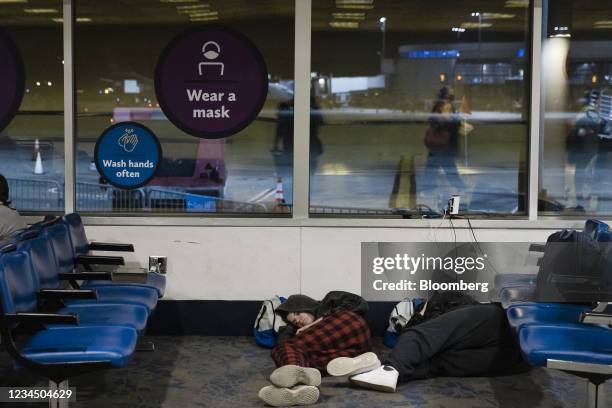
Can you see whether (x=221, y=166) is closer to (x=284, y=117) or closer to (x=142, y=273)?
(x=284, y=117)

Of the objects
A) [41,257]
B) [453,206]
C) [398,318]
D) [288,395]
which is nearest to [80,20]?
[41,257]

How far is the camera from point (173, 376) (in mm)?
4852

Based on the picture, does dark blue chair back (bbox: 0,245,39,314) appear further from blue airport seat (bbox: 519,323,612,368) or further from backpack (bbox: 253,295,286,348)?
blue airport seat (bbox: 519,323,612,368)

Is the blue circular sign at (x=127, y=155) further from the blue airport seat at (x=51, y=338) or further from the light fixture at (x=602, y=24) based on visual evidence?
the light fixture at (x=602, y=24)

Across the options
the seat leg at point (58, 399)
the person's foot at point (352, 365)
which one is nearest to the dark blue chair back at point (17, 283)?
the seat leg at point (58, 399)

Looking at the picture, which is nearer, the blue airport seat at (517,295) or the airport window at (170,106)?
the blue airport seat at (517,295)

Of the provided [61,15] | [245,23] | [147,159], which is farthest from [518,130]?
[61,15]

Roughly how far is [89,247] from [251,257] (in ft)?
3.66

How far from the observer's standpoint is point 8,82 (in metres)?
5.99

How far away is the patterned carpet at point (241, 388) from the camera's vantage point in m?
4.44

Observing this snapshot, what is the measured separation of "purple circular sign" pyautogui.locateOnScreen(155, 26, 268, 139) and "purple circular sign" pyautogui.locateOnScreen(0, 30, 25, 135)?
107 centimetres

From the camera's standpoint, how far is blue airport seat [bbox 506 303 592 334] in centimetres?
450

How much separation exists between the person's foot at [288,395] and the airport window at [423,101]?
201cm

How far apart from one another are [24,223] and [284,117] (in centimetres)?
197
